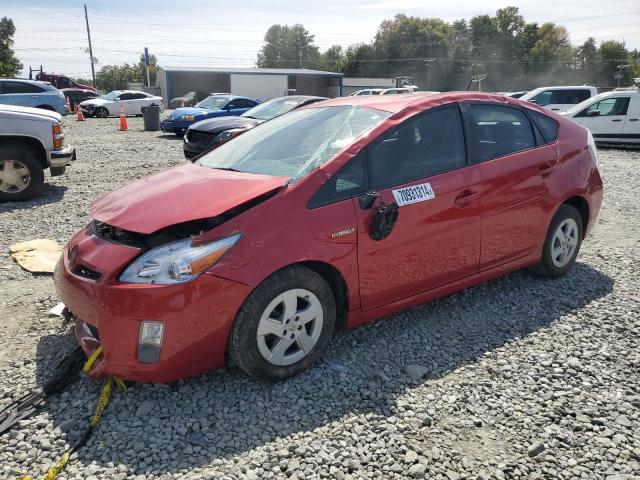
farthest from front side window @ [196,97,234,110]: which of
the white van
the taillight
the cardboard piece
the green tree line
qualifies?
the green tree line

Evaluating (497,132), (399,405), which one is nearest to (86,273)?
(399,405)

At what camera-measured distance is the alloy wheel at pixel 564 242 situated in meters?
4.48

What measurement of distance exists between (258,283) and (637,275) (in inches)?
147

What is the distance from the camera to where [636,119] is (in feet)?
47.7

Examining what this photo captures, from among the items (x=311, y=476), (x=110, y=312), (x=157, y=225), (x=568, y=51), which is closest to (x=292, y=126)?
(x=157, y=225)

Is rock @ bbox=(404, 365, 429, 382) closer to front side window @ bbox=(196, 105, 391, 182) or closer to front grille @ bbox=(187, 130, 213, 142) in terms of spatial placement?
front side window @ bbox=(196, 105, 391, 182)

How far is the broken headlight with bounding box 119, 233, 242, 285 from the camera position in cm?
270

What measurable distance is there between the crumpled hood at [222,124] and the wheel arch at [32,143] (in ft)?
12.6

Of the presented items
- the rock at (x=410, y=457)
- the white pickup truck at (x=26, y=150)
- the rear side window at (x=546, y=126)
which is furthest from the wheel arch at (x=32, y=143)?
the rock at (x=410, y=457)

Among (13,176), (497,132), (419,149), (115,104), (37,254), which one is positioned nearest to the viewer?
(419,149)

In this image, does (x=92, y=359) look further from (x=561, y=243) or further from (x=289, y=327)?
(x=561, y=243)

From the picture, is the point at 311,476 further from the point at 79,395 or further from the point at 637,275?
the point at 637,275

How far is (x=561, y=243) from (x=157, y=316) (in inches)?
134

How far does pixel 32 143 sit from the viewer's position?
7.42 metres
